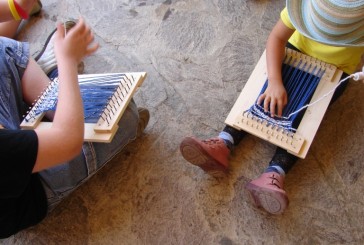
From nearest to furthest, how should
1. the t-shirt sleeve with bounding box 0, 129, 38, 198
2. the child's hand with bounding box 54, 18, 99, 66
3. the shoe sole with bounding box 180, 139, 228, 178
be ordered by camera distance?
the t-shirt sleeve with bounding box 0, 129, 38, 198
the child's hand with bounding box 54, 18, 99, 66
the shoe sole with bounding box 180, 139, 228, 178

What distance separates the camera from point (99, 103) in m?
1.00

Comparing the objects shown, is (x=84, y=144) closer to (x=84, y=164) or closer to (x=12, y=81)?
(x=84, y=164)

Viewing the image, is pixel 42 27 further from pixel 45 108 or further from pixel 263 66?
pixel 263 66

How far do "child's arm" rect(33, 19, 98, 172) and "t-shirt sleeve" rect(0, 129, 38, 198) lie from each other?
0.02m

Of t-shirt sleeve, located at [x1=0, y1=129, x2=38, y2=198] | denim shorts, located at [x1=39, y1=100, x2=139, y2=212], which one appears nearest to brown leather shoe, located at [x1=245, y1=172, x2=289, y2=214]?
denim shorts, located at [x1=39, y1=100, x2=139, y2=212]

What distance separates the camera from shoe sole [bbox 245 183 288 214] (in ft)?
3.10

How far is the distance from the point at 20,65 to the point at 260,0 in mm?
933

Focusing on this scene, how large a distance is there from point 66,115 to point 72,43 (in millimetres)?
188

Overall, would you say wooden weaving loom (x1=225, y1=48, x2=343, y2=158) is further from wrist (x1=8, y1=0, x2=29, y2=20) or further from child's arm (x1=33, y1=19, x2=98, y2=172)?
wrist (x1=8, y1=0, x2=29, y2=20)

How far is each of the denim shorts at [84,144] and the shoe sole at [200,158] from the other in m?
0.17

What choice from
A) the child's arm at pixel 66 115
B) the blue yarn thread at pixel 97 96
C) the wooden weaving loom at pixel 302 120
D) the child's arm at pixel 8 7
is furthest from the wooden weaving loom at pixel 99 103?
the wooden weaving loom at pixel 302 120

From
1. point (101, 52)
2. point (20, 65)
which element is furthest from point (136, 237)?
point (101, 52)

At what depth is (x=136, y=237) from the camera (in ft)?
3.50

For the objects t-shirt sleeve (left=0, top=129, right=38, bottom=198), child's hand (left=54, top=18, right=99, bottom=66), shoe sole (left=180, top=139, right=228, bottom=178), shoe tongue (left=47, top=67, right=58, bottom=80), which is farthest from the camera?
shoe tongue (left=47, top=67, right=58, bottom=80)
